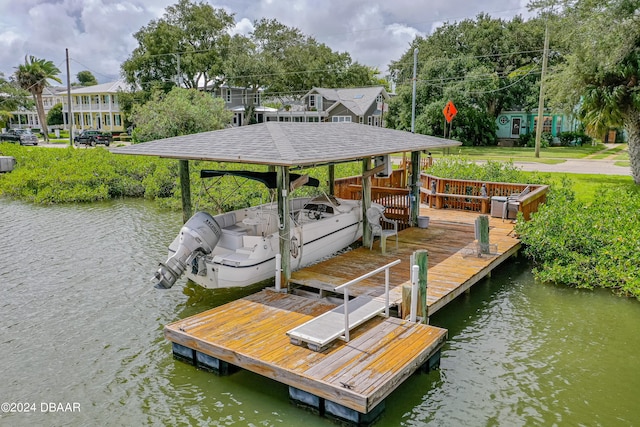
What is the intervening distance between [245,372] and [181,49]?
49895 mm

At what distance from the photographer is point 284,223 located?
852 centimetres

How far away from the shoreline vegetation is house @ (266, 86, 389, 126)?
95.4ft

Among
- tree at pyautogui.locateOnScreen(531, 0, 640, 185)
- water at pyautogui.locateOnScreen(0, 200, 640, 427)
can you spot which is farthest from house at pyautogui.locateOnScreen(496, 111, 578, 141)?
water at pyautogui.locateOnScreen(0, 200, 640, 427)

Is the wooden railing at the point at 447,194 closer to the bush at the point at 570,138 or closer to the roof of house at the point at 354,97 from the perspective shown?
the bush at the point at 570,138

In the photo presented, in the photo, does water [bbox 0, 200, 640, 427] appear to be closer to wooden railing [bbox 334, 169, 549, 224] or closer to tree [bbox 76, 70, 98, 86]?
wooden railing [bbox 334, 169, 549, 224]

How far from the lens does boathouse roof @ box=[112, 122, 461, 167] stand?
781 cm

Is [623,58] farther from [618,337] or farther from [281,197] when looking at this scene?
[281,197]

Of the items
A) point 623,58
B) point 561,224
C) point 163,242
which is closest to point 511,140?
point 623,58

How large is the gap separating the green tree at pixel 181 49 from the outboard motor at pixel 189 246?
144 ft

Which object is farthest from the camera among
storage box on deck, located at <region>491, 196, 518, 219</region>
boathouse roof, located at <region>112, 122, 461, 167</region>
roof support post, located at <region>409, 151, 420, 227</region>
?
storage box on deck, located at <region>491, 196, 518, 219</region>

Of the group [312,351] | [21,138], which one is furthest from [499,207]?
[21,138]

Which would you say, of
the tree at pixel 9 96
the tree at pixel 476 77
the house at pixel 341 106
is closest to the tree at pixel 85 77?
the tree at pixel 9 96

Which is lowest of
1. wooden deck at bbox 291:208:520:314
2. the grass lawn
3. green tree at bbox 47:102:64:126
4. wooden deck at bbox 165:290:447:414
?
wooden deck at bbox 165:290:447:414

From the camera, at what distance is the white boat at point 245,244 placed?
28.3 ft
